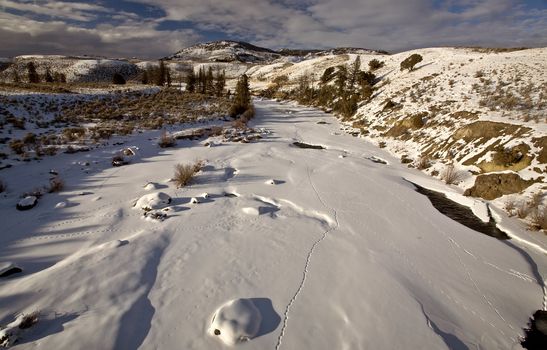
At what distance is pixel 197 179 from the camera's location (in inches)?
429

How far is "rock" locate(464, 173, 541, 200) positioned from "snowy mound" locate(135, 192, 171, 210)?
Result: 428 inches

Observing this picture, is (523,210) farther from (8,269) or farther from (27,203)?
(27,203)

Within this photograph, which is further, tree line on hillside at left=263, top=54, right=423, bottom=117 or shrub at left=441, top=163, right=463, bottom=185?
tree line on hillside at left=263, top=54, right=423, bottom=117

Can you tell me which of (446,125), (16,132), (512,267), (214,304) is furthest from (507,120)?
(16,132)

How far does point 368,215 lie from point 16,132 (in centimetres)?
1936

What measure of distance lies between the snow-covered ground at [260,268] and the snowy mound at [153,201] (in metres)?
0.12

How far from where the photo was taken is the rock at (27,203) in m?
8.16

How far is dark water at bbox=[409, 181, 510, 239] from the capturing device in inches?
319

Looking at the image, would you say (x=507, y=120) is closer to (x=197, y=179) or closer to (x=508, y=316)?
(x=508, y=316)

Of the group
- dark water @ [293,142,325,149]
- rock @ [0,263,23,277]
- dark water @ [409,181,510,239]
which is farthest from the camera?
dark water @ [293,142,325,149]

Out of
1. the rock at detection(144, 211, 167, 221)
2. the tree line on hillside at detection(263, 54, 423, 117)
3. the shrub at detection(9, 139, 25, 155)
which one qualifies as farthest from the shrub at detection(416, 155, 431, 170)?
the shrub at detection(9, 139, 25, 155)

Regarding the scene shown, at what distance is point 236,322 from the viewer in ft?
14.8

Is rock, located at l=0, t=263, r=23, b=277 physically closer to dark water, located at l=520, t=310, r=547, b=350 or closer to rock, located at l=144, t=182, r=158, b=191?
rock, located at l=144, t=182, r=158, b=191

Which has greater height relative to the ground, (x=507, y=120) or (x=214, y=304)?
(x=507, y=120)
